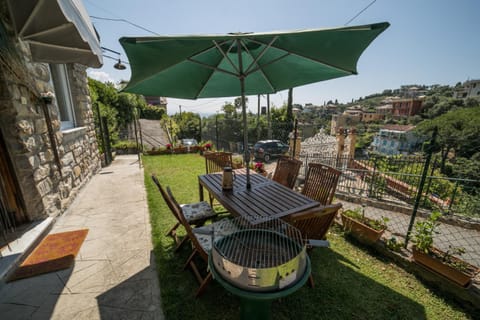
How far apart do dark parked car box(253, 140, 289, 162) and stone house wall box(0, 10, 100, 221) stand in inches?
325

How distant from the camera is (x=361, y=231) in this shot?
2785 millimetres

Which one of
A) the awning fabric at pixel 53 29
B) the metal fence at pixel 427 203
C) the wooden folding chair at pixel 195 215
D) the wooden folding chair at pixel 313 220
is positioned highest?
the awning fabric at pixel 53 29

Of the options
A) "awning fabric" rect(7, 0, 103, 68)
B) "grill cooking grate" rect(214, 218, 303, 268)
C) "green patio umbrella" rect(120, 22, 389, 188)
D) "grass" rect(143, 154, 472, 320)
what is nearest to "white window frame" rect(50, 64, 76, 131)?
"awning fabric" rect(7, 0, 103, 68)

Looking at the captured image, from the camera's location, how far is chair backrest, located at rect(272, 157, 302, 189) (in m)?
3.16

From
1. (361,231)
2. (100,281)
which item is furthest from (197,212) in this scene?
(361,231)

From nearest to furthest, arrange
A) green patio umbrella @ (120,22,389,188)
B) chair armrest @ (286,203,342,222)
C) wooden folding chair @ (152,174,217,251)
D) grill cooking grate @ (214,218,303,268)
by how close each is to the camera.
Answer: grill cooking grate @ (214,218,303,268) < green patio umbrella @ (120,22,389,188) < chair armrest @ (286,203,342,222) < wooden folding chair @ (152,174,217,251)

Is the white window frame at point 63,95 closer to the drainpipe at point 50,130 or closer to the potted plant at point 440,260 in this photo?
the drainpipe at point 50,130

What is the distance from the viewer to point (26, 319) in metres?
1.66

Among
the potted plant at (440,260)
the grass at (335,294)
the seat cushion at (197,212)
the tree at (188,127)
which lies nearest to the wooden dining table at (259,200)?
the seat cushion at (197,212)

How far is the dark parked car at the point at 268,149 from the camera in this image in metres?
11.0

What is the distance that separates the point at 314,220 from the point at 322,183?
0.97 metres

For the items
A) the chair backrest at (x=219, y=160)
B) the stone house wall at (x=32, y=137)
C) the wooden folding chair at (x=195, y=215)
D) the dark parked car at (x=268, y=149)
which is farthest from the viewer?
the dark parked car at (x=268, y=149)

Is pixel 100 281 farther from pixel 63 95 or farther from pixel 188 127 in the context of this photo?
pixel 188 127

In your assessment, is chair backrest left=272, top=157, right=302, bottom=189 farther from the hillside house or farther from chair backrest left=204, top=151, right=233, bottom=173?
the hillside house
